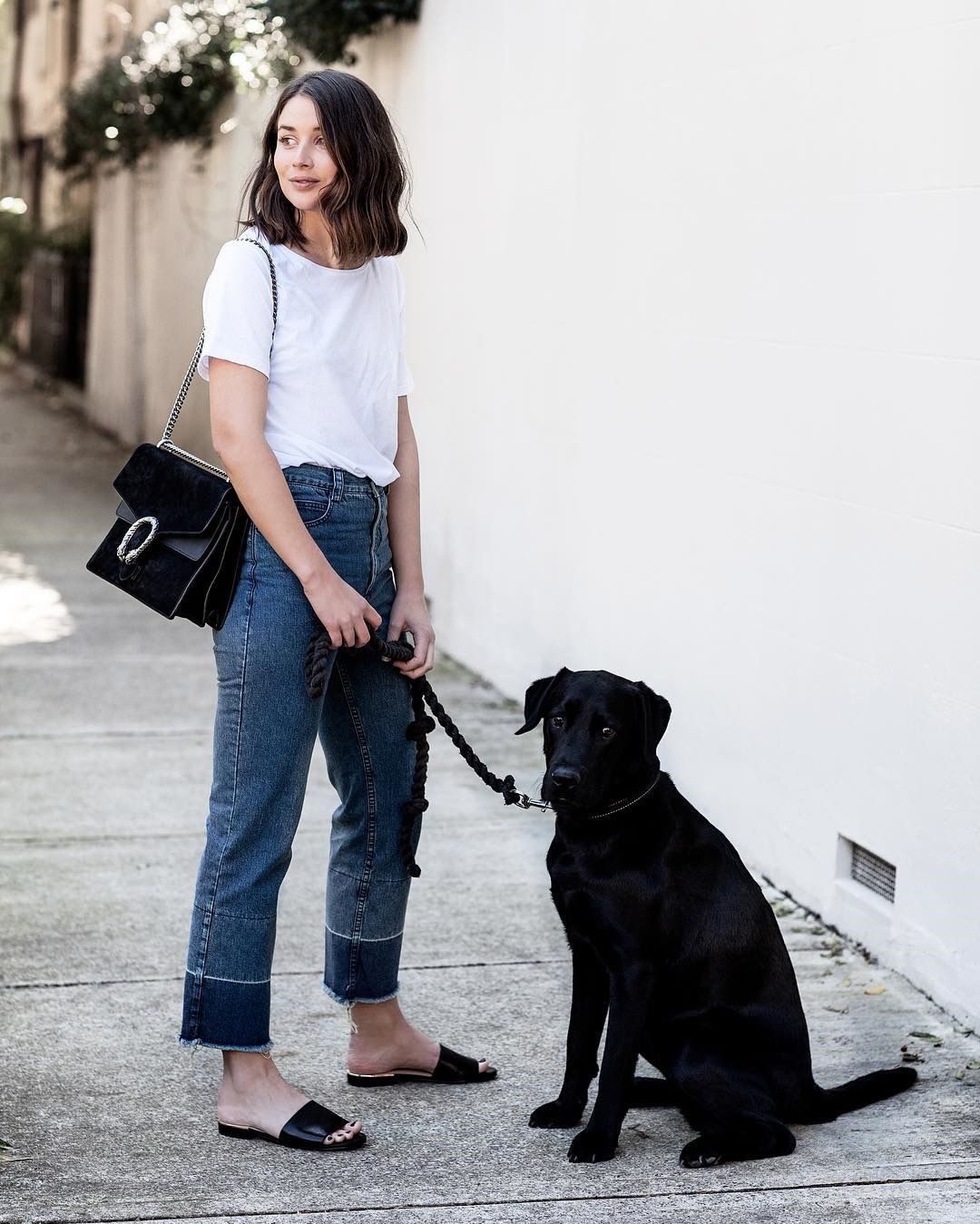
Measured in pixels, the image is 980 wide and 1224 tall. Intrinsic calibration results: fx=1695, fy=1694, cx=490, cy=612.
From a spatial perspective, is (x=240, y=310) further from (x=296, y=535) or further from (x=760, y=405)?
(x=760, y=405)

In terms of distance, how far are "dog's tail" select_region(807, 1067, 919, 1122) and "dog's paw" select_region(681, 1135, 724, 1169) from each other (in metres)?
0.23

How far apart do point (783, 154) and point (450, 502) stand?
3338 millimetres

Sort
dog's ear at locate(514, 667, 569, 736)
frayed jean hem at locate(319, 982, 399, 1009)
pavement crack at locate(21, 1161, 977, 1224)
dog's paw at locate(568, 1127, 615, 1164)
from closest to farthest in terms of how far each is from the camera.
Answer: pavement crack at locate(21, 1161, 977, 1224), dog's paw at locate(568, 1127, 615, 1164), dog's ear at locate(514, 667, 569, 736), frayed jean hem at locate(319, 982, 399, 1009)

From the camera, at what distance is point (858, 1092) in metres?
3.36

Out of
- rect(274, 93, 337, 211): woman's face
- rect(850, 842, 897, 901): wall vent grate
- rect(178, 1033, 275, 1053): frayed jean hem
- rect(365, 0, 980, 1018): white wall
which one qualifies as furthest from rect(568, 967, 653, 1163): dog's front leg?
rect(274, 93, 337, 211): woman's face

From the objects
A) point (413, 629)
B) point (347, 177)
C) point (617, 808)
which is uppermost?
point (347, 177)

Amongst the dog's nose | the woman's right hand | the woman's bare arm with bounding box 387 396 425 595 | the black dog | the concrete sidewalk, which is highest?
the woman's bare arm with bounding box 387 396 425 595

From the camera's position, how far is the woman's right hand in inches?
119

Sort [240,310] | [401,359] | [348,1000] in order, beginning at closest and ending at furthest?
[240,310], [401,359], [348,1000]

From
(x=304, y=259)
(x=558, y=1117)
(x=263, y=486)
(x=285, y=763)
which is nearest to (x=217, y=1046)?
(x=285, y=763)

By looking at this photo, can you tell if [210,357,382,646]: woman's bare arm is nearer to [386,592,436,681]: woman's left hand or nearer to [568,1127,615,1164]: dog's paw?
[386,592,436,681]: woman's left hand

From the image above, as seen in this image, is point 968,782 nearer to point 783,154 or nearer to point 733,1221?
point 733,1221

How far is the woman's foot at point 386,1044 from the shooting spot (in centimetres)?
349

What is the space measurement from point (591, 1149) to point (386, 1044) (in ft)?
1.80
